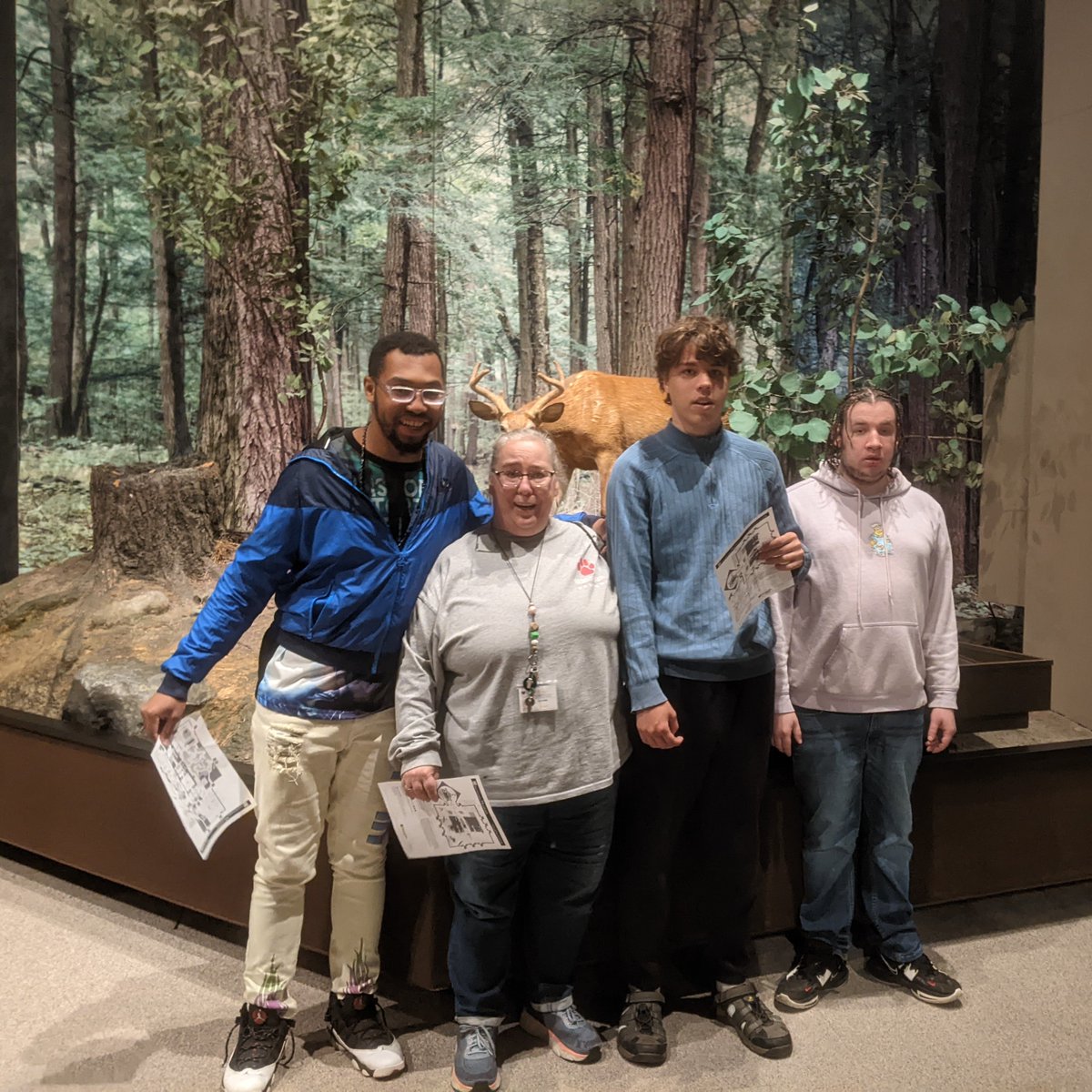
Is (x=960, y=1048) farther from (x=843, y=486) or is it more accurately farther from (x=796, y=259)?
(x=796, y=259)

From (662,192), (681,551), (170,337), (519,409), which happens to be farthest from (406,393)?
(170,337)

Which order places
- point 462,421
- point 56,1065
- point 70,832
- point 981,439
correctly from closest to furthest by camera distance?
point 56,1065 < point 70,832 < point 981,439 < point 462,421

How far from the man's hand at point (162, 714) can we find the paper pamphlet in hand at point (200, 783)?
4cm

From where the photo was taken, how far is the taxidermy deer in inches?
158

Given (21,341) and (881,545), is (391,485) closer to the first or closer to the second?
(881,545)

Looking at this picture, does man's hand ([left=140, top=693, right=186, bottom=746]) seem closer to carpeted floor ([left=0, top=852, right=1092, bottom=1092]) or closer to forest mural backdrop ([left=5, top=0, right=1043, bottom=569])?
carpeted floor ([left=0, top=852, right=1092, bottom=1092])

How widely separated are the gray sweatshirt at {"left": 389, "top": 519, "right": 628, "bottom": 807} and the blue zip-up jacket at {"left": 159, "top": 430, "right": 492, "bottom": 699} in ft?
0.24

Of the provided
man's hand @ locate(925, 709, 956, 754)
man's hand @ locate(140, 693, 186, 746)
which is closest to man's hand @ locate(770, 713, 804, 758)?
man's hand @ locate(925, 709, 956, 754)

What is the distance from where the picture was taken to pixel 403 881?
225 cm

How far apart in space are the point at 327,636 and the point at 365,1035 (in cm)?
95

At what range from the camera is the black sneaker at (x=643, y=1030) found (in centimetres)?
207

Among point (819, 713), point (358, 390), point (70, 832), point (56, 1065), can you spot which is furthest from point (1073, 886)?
point (358, 390)

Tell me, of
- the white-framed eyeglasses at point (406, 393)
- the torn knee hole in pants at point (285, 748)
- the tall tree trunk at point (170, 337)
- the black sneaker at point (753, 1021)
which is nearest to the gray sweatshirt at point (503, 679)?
the torn knee hole in pants at point (285, 748)

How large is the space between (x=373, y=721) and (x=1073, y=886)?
2.43m
